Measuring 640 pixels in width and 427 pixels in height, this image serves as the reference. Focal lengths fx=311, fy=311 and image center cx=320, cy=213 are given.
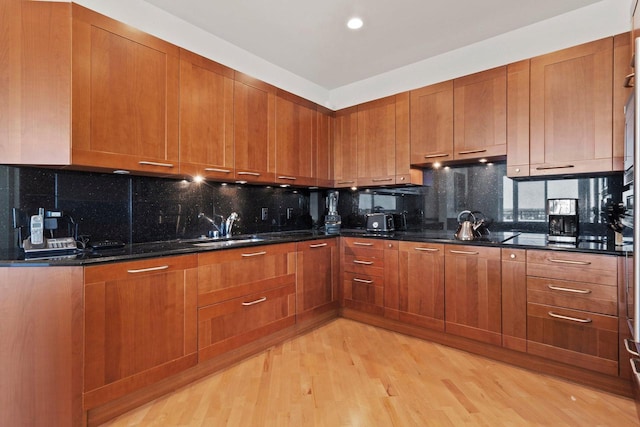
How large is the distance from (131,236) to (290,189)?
169cm

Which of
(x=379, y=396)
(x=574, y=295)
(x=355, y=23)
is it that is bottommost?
(x=379, y=396)

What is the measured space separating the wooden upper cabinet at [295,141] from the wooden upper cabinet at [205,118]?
0.55 m

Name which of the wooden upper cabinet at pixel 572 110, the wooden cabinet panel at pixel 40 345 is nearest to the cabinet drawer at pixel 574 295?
the wooden upper cabinet at pixel 572 110

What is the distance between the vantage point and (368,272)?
2.96 metres

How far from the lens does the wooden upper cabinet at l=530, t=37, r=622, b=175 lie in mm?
2064

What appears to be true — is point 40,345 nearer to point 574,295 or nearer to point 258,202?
point 258,202

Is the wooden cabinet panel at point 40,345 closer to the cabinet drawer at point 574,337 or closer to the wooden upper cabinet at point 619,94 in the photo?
the cabinet drawer at point 574,337


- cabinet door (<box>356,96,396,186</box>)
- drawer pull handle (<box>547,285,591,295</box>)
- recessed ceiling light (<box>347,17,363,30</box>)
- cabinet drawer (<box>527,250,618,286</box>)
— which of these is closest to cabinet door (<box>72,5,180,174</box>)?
recessed ceiling light (<box>347,17,363,30</box>)

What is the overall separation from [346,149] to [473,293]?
1936 mm

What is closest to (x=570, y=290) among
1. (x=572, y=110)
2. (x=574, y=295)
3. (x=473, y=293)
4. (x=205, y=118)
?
(x=574, y=295)

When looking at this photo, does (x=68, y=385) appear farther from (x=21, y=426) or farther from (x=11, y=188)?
(x=11, y=188)

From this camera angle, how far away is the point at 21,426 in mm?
1477

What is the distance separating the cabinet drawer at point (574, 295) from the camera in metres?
1.85

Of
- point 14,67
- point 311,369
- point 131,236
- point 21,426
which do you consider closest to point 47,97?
point 14,67
